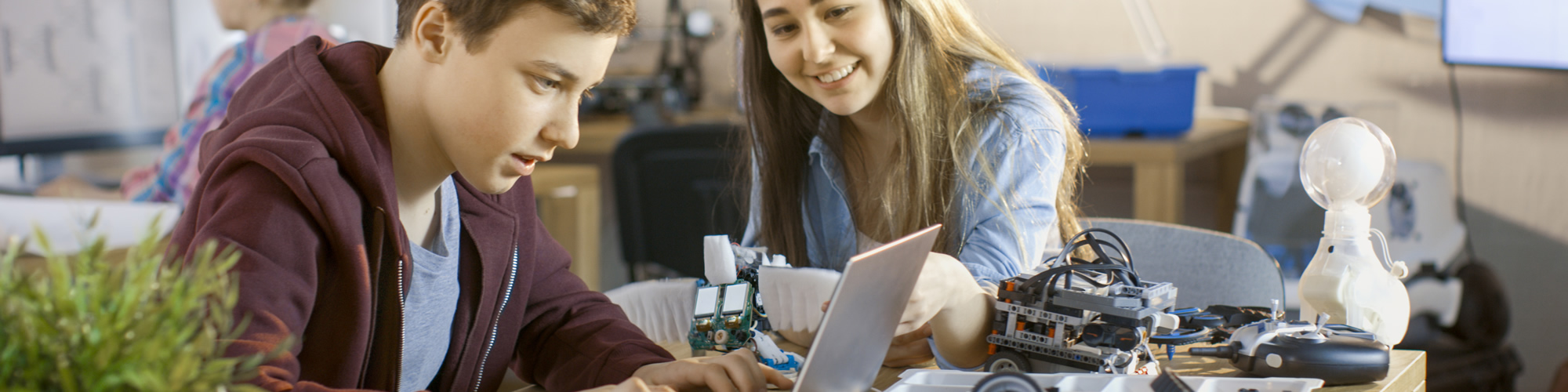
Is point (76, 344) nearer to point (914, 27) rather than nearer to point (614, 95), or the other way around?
point (914, 27)

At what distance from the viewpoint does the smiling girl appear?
118 cm

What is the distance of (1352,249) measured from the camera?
0.85 metres

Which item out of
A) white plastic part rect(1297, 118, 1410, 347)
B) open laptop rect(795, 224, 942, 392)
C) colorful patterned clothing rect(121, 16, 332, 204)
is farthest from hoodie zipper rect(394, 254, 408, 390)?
colorful patterned clothing rect(121, 16, 332, 204)

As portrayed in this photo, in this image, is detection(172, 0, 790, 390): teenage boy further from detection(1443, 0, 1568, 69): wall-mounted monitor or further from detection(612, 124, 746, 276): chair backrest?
detection(1443, 0, 1568, 69): wall-mounted monitor

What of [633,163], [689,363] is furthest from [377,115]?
[633,163]

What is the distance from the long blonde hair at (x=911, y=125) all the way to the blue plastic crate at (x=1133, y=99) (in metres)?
1.01

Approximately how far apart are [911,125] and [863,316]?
626mm

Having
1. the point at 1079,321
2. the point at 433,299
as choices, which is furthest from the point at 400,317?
the point at 1079,321

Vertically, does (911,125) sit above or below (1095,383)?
above

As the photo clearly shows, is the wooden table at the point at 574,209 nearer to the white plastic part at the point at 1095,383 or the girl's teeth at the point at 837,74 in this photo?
the girl's teeth at the point at 837,74

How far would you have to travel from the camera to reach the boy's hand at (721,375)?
28.2 inches

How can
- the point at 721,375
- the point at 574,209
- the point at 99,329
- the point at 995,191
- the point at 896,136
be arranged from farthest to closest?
the point at 574,209 → the point at 896,136 → the point at 995,191 → the point at 721,375 → the point at 99,329

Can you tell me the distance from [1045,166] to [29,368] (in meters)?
1.02

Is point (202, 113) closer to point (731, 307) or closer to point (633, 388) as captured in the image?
point (731, 307)
